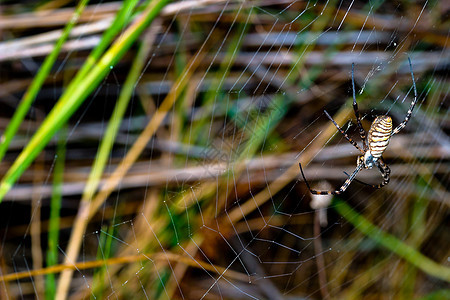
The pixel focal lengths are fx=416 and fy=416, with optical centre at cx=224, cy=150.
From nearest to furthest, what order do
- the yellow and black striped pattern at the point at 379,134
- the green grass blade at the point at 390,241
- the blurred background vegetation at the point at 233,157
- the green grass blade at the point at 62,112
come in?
the green grass blade at the point at 62,112, the yellow and black striped pattern at the point at 379,134, the blurred background vegetation at the point at 233,157, the green grass blade at the point at 390,241

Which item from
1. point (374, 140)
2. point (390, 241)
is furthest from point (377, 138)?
point (390, 241)

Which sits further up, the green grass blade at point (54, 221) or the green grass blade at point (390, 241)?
the green grass blade at point (54, 221)

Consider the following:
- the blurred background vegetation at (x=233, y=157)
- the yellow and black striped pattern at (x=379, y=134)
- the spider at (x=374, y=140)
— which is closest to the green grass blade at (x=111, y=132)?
the blurred background vegetation at (x=233, y=157)

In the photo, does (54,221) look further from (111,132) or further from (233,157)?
(233,157)

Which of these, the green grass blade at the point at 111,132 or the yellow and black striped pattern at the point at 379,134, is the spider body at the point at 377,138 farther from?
the green grass blade at the point at 111,132

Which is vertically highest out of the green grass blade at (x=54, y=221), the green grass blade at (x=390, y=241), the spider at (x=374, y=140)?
the spider at (x=374, y=140)

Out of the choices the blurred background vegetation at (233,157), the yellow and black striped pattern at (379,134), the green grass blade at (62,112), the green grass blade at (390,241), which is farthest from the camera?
the green grass blade at (390,241)

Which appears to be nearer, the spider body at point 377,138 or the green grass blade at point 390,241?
the spider body at point 377,138

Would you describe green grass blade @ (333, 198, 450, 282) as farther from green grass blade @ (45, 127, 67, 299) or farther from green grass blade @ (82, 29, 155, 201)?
green grass blade @ (45, 127, 67, 299)

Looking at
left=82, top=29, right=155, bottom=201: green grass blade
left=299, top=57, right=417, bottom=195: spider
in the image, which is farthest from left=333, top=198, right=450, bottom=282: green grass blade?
left=82, top=29, right=155, bottom=201: green grass blade
